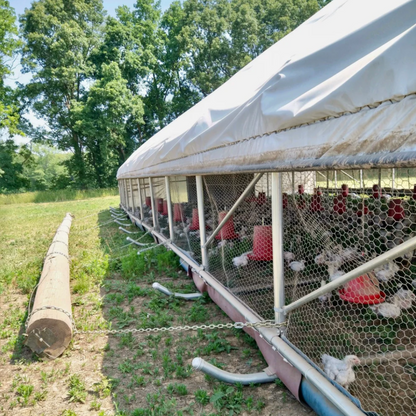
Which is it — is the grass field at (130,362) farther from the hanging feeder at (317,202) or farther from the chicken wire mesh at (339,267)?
the hanging feeder at (317,202)

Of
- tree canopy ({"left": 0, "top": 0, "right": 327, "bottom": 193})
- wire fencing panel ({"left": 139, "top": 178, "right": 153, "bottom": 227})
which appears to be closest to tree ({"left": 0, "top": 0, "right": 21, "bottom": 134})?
tree canopy ({"left": 0, "top": 0, "right": 327, "bottom": 193})

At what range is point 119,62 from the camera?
29.3 metres

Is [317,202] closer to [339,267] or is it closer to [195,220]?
[339,267]

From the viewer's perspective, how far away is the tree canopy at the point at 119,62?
1054 inches

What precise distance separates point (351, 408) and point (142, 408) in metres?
1.26

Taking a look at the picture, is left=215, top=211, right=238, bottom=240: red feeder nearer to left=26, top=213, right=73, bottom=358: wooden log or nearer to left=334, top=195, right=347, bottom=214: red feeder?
left=334, top=195, right=347, bottom=214: red feeder

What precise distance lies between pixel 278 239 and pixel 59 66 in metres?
31.4

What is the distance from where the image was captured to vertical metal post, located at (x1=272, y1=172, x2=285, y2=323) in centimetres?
201

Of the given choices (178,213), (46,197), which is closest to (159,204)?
(178,213)

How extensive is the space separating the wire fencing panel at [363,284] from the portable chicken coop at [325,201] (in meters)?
0.01

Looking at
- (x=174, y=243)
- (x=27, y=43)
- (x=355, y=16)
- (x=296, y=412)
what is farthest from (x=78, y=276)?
(x=27, y=43)

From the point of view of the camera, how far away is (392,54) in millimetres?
1166

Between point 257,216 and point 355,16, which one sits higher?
point 355,16

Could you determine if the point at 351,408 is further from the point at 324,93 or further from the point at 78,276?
the point at 78,276
